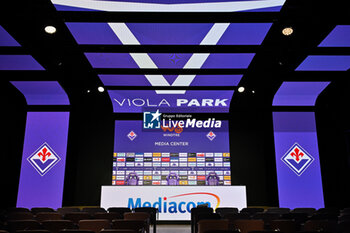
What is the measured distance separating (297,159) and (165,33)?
5.90 metres

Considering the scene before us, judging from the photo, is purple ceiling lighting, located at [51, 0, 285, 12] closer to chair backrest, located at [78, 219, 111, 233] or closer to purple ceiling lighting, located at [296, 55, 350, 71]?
purple ceiling lighting, located at [296, 55, 350, 71]

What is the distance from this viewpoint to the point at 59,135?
31.6 feet

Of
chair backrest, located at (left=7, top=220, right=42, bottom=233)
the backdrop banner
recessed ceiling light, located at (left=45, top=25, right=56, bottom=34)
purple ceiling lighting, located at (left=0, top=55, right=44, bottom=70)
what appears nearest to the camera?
chair backrest, located at (left=7, top=220, right=42, bottom=233)

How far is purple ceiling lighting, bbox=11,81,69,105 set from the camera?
8.92m

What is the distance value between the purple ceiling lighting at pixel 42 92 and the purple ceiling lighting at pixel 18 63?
0.86 m

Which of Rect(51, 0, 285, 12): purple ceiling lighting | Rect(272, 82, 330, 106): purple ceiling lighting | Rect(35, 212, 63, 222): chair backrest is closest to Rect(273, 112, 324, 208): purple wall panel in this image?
Rect(272, 82, 330, 106): purple ceiling lighting

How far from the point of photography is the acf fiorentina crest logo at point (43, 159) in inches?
370

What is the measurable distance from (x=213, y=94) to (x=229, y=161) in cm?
225

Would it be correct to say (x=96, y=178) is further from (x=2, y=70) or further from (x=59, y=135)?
(x=2, y=70)

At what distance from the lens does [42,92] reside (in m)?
9.37

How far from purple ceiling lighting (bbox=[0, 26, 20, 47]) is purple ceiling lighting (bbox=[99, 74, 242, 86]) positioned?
2648mm

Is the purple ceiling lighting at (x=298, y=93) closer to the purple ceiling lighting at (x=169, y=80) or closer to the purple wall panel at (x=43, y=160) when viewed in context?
the purple ceiling lighting at (x=169, y=80)

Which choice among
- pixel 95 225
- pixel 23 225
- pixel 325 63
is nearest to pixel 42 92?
pixel 23 225

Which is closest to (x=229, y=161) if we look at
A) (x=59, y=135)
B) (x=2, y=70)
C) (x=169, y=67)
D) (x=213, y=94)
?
(x=213, y=94)
